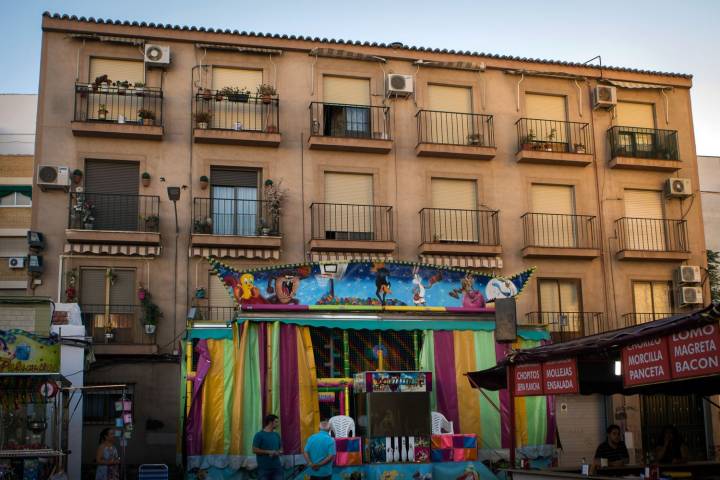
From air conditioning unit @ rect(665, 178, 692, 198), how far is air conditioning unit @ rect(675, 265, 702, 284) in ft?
7.02

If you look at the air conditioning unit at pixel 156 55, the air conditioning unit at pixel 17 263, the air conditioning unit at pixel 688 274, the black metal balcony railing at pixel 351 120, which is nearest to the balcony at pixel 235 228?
the black metal balcony railing at pixel 351 120

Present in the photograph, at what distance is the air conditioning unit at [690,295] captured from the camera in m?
24.2

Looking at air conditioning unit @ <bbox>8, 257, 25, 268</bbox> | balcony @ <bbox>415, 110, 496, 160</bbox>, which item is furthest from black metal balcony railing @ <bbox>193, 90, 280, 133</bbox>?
air conditioning unit @ <bbox>8, 257, 25, 268</bbox>

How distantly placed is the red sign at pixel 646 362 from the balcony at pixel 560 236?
12.7m

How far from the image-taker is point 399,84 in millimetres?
23859

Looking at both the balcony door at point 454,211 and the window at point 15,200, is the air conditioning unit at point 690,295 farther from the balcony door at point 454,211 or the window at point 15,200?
the window at point 15,200

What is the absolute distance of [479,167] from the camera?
2431cm

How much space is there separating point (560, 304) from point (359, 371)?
8189mm

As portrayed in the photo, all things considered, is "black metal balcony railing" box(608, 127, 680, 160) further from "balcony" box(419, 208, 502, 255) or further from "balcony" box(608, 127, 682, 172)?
"balcony" box(419, 208, 502, 255)

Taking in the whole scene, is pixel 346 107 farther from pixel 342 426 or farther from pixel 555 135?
pixel 342 426

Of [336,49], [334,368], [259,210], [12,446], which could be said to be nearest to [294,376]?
[334,368]

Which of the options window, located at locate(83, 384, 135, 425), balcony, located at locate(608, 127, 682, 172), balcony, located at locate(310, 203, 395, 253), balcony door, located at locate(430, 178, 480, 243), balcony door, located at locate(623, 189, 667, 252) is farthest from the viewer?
balcony, located at locate(608, 127, 682, 172)

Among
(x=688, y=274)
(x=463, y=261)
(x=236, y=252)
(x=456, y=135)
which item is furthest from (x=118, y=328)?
(x=688, y=274)

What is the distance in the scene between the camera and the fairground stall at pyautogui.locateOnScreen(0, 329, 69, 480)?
14.0 meters
